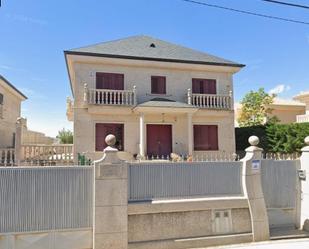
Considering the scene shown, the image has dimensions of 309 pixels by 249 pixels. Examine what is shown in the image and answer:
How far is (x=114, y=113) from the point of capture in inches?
578

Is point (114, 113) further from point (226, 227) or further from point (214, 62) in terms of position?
point (226, 227)

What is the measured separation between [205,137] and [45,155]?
32.9 feet

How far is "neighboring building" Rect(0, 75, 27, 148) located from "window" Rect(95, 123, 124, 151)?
29.7 ft

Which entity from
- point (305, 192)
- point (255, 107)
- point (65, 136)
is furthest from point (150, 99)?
point (65, 136)

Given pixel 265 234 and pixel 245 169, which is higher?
pixel 245 169

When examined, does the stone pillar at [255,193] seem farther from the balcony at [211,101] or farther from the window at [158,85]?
the window at [158,85]

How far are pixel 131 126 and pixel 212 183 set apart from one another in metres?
9.32

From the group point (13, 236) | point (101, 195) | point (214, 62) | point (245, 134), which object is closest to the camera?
point (13, 236)

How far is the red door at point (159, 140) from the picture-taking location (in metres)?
15.6

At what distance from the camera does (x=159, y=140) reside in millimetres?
15750

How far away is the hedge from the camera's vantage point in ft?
50.9

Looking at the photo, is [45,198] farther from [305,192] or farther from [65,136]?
[65,136]

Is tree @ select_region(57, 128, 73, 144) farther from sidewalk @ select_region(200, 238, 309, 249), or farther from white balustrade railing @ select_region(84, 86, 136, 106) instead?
sidewalk @ select_region(200, 238, 309, 249)

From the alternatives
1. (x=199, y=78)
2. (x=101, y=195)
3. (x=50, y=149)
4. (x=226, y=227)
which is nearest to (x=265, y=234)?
(x=226, y=227)
